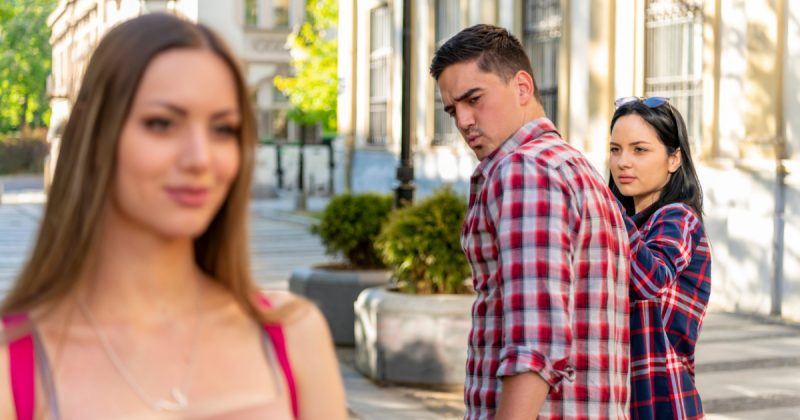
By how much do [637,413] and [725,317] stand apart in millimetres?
8007

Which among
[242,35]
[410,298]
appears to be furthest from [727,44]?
[242,35]

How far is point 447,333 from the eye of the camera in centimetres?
670

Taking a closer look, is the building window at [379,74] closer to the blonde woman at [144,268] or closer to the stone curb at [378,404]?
the stone curb at [378,404]

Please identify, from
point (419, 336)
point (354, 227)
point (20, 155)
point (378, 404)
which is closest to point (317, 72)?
point (354, 227)

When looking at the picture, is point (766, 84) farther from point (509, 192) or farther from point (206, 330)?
point (206, 330)

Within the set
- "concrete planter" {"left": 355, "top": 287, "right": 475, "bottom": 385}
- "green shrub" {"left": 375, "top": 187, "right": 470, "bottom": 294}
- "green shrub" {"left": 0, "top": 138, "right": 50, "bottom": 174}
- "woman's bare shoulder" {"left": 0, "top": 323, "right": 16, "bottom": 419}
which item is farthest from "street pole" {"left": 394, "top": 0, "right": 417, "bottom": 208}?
"green shrub" {"left": 0, "top": 138, "right": 50, "bottom": 174}

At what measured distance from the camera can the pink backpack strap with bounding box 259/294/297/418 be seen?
1.62 meters

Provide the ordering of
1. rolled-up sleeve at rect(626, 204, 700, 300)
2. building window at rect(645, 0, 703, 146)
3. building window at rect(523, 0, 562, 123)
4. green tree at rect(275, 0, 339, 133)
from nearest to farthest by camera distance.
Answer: rolled-up sleeve at rect(626, 204, 700, 300) < building window at rect(645, 0, 703, 146) < building window at rect(523, 0, 562, 123) < green tree at rect(275, 0, 339, 133)

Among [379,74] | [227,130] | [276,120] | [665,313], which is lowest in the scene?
[665,313]

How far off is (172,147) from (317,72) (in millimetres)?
26404

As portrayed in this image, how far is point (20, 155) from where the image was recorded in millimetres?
63969

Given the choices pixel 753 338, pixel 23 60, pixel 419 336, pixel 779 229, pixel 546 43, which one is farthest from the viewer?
pixel 23 60

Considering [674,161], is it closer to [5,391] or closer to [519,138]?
[519,138]

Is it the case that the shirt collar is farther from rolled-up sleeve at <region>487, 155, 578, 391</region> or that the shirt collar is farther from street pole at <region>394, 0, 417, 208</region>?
street pole at <region>394, 0, 417, 208</region>
